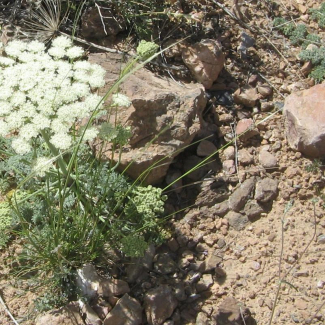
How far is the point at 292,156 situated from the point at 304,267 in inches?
36.1

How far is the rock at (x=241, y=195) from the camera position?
12.4 feet

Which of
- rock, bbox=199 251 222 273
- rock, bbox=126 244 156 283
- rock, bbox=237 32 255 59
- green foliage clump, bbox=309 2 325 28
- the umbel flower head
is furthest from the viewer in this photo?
green foliage clump, bbox=309 2 325 28

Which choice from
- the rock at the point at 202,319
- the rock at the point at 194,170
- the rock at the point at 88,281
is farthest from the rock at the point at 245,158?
the rock at the point at 88,281

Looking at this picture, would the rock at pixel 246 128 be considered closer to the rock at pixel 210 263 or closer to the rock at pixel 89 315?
the rock at pixel 210 263

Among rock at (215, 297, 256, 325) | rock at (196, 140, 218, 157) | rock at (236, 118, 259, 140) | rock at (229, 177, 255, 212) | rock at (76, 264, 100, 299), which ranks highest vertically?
rock at (236, 118, 259, 140)

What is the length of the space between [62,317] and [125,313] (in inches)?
15.8

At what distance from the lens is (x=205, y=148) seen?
397 cm

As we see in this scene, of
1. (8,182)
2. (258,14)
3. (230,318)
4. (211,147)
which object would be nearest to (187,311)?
(230,318)

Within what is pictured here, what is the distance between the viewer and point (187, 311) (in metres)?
3.40

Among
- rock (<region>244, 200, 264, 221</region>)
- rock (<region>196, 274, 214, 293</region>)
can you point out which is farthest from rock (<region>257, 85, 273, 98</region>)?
rock (<region>196, 274, 214, 293</region>)

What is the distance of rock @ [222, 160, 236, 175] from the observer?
3.92m

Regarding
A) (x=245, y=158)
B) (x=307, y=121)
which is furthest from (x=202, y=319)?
(x=307, y=121)

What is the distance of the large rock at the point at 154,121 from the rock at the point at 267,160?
0.60 metres

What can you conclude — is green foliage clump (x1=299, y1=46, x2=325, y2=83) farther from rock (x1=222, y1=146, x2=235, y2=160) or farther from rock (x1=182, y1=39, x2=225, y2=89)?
rock (x1=222, y1=146, x2=235, y2=160)
